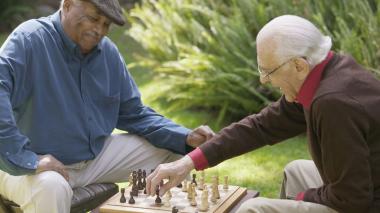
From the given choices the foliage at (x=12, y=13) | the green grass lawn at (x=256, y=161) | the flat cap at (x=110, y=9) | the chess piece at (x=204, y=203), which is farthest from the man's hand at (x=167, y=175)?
the foliage at (x=12, y=13)

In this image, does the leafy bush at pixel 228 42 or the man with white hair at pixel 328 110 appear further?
the leafy bush at pixel 228 42

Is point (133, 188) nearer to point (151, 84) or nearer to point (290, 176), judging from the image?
point (290, 176)

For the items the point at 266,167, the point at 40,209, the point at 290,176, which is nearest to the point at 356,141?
the point at 290,176

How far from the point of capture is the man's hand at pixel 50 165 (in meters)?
3.25

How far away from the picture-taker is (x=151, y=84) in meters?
7.94

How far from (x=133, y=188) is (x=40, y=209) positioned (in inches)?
18.7

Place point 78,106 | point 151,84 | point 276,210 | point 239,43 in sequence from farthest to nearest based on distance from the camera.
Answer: point 151,84 < point 239,43 < point 78,106 < point 276,210

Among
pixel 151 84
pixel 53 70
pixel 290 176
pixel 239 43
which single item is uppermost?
pixel 53 70

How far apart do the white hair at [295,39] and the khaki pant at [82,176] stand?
49.8 inches

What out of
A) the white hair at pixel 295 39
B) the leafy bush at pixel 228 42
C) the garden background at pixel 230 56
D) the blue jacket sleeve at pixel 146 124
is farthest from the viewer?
the leafy bush at pixel 228 42

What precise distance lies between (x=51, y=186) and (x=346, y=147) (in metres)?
1.44

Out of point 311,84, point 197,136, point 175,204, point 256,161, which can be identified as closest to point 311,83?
point 311,84

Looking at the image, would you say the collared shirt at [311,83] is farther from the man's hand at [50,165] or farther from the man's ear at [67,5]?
the man's ear at [67,5]

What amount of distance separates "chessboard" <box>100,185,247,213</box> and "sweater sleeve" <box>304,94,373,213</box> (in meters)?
0.67
